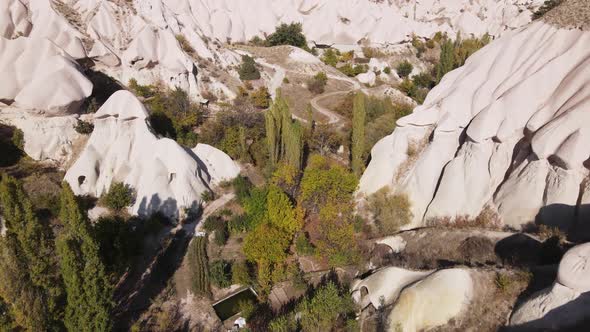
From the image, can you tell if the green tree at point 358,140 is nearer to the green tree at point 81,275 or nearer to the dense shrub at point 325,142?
the dense shrub at point 325,142

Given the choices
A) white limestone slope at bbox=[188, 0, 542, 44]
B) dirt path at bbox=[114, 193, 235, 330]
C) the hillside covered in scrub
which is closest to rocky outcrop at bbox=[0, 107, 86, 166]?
the hillside covered in scrub

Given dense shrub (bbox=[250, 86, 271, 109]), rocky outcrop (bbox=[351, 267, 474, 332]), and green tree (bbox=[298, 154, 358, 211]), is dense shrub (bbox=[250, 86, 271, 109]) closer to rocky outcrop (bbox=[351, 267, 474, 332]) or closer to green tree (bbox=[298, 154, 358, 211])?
green tree (bbox=[298, 154, 358, 211])

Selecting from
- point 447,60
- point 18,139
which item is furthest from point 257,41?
point 18,139

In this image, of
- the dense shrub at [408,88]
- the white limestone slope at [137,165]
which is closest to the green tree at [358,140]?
the white limestone slope at [137,165]

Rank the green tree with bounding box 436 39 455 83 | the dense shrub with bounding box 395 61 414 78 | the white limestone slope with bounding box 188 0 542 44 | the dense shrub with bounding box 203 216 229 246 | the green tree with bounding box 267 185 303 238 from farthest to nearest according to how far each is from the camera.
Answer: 1. the white limestone slope with bounding box 188 0 542 44
2. the dense shrub with bounding box 395 61 414 78
3. the green tree with bounding box 436 39 455 83
4. the dense shrub with bounding box 203 216 229 246
5. the green tree with bounding box 267 185 303 238

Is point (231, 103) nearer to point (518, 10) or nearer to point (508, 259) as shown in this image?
point (508, 259)

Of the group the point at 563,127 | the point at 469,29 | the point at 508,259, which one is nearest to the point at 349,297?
the point at 508,259
